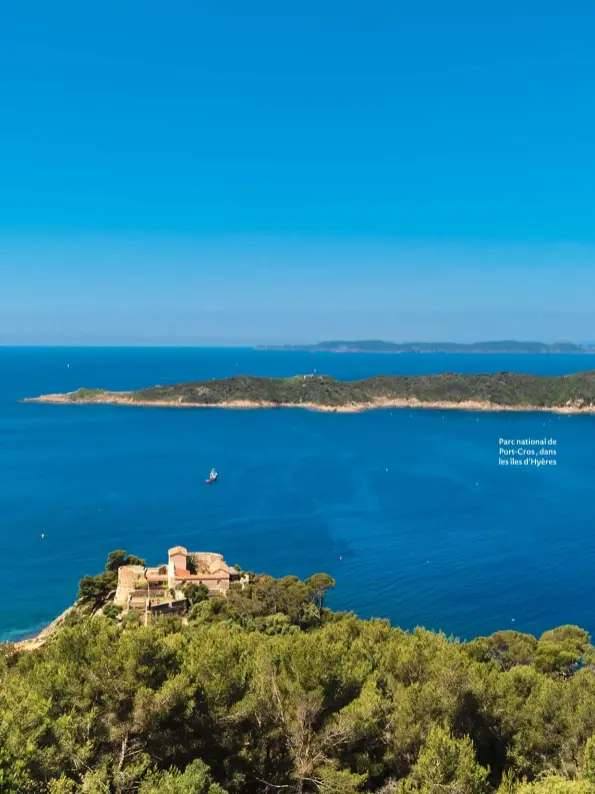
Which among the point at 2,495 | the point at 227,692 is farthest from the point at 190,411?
the point at 227,692

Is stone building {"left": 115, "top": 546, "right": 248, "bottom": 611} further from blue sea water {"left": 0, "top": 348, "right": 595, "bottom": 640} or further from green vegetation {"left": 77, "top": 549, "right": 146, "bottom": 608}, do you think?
blue sea water {"left": 0, "top": 348, "right": 595, "bottom": 640}

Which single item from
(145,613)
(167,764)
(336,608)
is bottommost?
(336,608)

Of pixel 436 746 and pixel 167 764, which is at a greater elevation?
pixel 436 746

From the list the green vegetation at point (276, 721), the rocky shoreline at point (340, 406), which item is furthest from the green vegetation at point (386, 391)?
the green vegetation at point (276, 721)

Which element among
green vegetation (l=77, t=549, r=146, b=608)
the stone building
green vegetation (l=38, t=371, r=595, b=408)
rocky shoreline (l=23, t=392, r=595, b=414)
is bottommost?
green vegetation (l=77, t=549, r=146, b=608)

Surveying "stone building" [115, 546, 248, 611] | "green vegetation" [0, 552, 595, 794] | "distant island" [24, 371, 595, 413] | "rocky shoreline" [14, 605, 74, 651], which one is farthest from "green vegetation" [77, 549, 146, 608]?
"distant island" [24, 371, 595, 413]

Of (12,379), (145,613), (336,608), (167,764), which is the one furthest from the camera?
(12,379)

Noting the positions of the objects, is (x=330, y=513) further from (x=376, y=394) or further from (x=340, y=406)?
(x=376, y=394)

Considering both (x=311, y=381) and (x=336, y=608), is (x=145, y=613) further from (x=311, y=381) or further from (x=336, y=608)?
(x=311, y=381)
